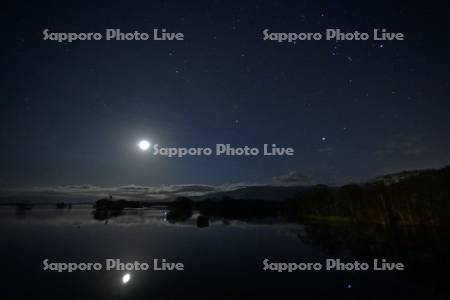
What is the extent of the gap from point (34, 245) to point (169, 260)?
1635 centimetres

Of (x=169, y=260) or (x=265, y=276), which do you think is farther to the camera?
(x=169, y=260)

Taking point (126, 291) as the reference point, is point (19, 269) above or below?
above

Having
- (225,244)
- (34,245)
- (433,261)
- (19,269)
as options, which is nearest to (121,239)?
(34,245)

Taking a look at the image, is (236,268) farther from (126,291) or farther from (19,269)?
(19,269)

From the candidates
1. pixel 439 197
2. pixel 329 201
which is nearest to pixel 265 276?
pixel 439 197

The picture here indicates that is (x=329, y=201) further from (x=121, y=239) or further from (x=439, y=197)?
(x=121, y=239)

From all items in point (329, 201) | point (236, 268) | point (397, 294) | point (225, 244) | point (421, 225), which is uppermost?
point (329, 201)

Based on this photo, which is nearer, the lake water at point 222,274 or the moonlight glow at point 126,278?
the lake water at point 222,274

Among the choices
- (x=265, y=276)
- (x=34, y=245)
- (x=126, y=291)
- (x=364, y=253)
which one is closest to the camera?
(x=126, y=291)

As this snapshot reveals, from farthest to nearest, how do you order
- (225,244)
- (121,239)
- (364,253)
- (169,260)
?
(121,239), (225,244), (364,253), (169,260)

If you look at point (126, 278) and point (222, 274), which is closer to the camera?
point (126, 278)

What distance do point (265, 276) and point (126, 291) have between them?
9230 mm

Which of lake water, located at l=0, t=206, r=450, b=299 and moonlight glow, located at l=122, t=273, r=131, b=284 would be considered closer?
lake water, located at l=0, t=206, r=450, b=299

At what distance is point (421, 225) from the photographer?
213ft
